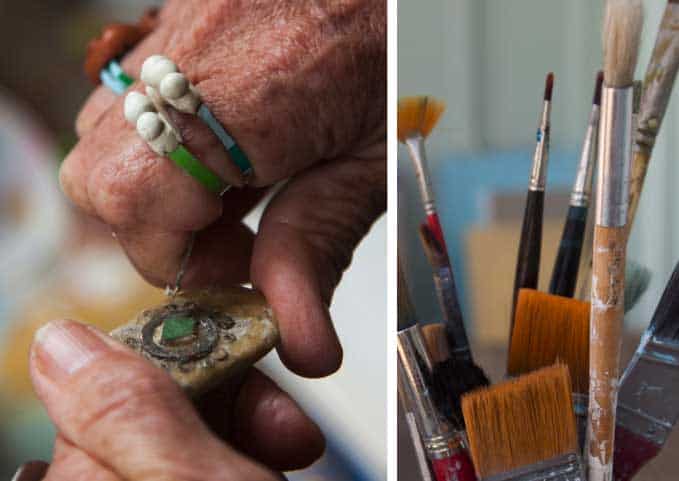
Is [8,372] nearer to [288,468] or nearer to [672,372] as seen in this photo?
[288,468]

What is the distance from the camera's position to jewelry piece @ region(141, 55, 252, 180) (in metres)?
0.60

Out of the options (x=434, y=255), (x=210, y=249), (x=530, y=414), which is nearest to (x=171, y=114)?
(x=210, y=249)

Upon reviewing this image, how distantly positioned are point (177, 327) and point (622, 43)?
1.25 feet

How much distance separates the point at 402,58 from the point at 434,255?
0.47 ft

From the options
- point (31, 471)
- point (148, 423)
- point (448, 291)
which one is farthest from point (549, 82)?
point (31, 471)

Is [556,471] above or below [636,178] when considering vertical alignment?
below

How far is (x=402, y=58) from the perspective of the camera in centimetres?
57

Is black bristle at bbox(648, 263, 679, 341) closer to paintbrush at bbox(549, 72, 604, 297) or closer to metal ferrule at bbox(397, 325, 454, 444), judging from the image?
paintbrush at bbox(549, 72, 604, 297)

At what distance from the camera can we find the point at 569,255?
56 centimetres

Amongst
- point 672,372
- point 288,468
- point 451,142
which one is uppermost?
point 451,142

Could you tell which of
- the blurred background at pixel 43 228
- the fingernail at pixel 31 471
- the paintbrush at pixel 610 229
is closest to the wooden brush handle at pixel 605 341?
the paintbrush at pixel 610 229

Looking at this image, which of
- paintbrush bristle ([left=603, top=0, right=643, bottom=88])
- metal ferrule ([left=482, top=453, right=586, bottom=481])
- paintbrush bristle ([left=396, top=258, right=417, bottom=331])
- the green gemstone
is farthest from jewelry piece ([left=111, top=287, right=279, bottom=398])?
paintbrush bristle ([left=603, top=0, right=643, bottom=88])


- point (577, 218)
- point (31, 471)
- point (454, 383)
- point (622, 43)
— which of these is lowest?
point (31, 471)

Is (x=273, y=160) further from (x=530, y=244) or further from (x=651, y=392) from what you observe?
(x=651, y=392)
